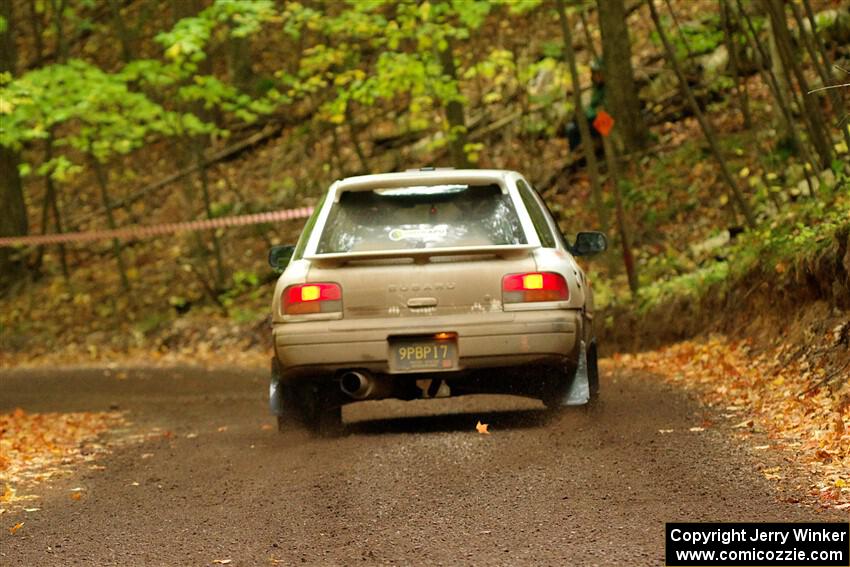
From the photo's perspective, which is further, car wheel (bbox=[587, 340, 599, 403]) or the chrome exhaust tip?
car wheel (bbox=[587, 340, 599, 403])

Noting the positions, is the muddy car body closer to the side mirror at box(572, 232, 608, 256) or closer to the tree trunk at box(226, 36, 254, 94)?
the side mirror at box(572, 232, 608, 256)

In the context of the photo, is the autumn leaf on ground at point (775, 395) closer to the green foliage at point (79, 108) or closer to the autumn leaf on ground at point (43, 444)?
the autumn leaf on ground at point (43, 444)

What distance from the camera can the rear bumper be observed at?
9328mm

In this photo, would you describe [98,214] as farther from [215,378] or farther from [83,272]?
[215,378]

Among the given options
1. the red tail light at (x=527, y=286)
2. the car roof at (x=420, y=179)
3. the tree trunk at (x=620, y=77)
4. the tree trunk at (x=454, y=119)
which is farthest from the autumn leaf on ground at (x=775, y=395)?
the tree trunk at (x=620, y=77)

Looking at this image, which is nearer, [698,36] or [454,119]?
[698,36]

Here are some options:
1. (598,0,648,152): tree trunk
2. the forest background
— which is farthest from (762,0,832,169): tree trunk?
(598,0,648,152): tree trunk

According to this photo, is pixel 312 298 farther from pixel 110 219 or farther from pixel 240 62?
pixel 240 62

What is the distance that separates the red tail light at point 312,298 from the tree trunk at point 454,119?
12.9 meters

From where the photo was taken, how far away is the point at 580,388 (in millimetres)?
9812

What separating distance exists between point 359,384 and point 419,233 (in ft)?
3.80

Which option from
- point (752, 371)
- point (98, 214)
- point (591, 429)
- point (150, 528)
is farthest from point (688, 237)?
point (98, 214)

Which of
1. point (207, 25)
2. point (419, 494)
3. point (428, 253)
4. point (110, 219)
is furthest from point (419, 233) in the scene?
point (110, 219)

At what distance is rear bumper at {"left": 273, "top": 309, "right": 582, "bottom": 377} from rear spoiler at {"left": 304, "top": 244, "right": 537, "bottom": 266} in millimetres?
418
